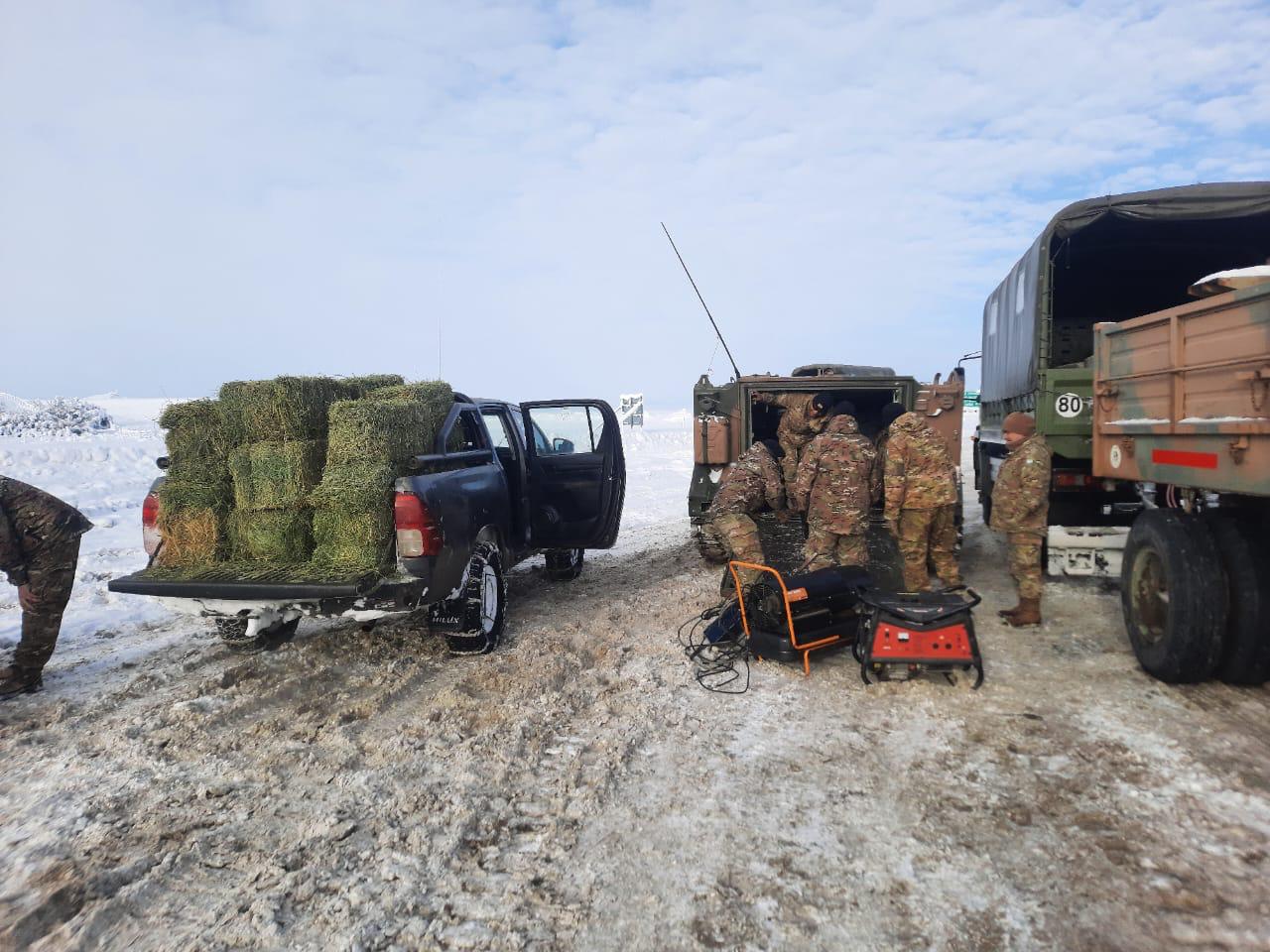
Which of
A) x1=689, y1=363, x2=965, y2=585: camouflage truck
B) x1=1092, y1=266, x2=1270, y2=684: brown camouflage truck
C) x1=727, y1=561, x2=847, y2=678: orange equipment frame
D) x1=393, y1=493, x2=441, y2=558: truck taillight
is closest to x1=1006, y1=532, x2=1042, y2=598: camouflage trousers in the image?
x1=1092, y1=266, x2=1270, y2=684: brown camouflage truck

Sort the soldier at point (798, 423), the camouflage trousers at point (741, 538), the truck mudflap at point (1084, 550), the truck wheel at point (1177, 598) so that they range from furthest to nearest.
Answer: the soldier at point (798, 423), the camouflage trousers at point (741, 538), the truck mudflap at point (1084, 550), the truck wheel at point (1177, 598)

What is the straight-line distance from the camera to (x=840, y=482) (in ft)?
19.9

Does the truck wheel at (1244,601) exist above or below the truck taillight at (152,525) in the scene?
below

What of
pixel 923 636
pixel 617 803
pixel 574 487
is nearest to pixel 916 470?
pixel 923 636

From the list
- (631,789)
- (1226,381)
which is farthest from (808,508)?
(631,789)

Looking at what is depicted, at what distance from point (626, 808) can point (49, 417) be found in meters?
20.8

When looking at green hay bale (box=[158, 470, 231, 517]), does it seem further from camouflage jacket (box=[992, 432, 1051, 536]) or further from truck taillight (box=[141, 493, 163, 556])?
camouflage jacket (box=[992, 432, 1051, 536])

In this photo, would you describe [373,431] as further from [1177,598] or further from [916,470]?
[1177,598]

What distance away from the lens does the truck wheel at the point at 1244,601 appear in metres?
3.90

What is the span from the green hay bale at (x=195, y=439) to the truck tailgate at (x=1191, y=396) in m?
5.50

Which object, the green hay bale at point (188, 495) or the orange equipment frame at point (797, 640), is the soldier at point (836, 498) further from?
the green hay bale at point (188, 495)

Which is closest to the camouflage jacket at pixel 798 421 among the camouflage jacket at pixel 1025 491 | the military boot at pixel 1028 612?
the camouflage jacket at pixel 1025 491

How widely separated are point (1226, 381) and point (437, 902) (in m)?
4.05

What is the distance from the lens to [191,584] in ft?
14.2
